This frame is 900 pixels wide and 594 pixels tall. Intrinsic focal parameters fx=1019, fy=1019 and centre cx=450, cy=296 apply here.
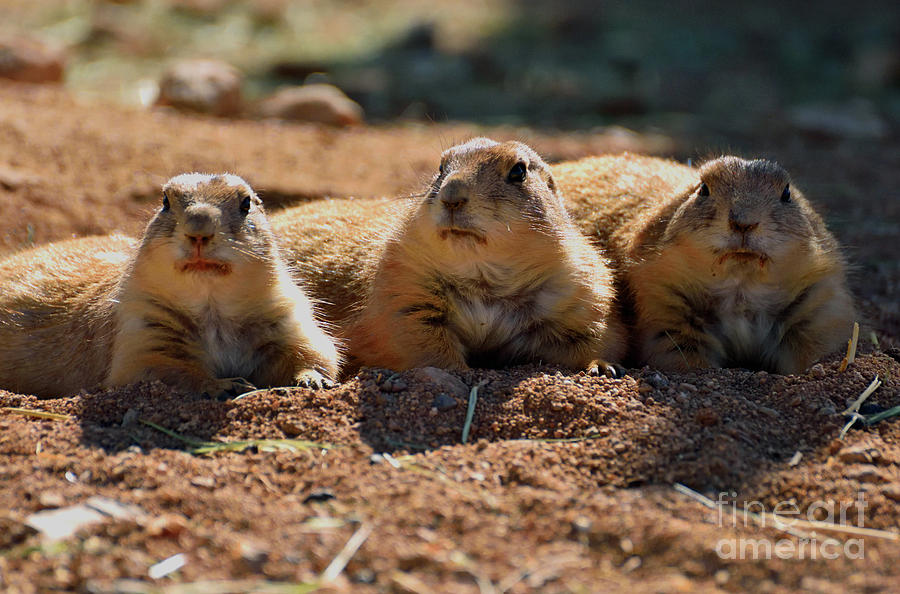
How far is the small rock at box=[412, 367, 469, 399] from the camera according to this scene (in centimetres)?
520

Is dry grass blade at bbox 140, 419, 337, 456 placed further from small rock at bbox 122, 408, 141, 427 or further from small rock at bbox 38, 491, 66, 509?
small rock at bbox 38, 491, 66, 509

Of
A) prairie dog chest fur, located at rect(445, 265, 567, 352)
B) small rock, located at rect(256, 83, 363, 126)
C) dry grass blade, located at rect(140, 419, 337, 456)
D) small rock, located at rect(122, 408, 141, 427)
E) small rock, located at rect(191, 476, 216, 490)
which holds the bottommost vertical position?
small rock, located at rect(122, 408, 141, 427)

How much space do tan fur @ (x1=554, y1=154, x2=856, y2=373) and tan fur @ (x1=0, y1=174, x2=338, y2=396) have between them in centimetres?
204

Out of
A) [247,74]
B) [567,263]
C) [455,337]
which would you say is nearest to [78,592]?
[455,337]

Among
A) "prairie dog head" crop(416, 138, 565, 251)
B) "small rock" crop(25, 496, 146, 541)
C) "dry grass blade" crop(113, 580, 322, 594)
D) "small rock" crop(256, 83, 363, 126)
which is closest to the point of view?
"dry grass blade" crop(113, 580, 322, 594)

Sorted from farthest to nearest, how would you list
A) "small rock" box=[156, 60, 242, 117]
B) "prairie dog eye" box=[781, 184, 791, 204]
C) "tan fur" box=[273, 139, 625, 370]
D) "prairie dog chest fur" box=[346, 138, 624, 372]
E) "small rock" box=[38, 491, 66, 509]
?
"small rock" box=[156, 60, 242, 117] → "prairie dog eye" box=[781, 184, 791, 204] → "prairie dog chest fur" box=[346, 138, 624, 372] → "tan fur" box=[273, 139, 625, 370] → "small rock" box=[38, 491, 66, 509]

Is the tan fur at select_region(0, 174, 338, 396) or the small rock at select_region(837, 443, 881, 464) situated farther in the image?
the tan fur at select_region(0, 174, 338, 396)

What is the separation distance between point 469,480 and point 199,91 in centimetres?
886

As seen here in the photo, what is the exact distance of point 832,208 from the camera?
9609 millimetres

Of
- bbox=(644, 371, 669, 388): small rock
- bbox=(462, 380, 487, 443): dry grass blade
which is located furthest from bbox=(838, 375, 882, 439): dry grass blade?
bbox=(462, 380, 487, 443): dry grass blade

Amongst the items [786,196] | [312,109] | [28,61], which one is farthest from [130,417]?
[28,61]

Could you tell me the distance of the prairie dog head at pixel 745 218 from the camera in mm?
5797

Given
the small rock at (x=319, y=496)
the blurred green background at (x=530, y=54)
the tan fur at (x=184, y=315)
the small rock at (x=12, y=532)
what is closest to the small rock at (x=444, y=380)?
the tan fur at (x=184, y=315)

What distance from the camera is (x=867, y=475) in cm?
429
